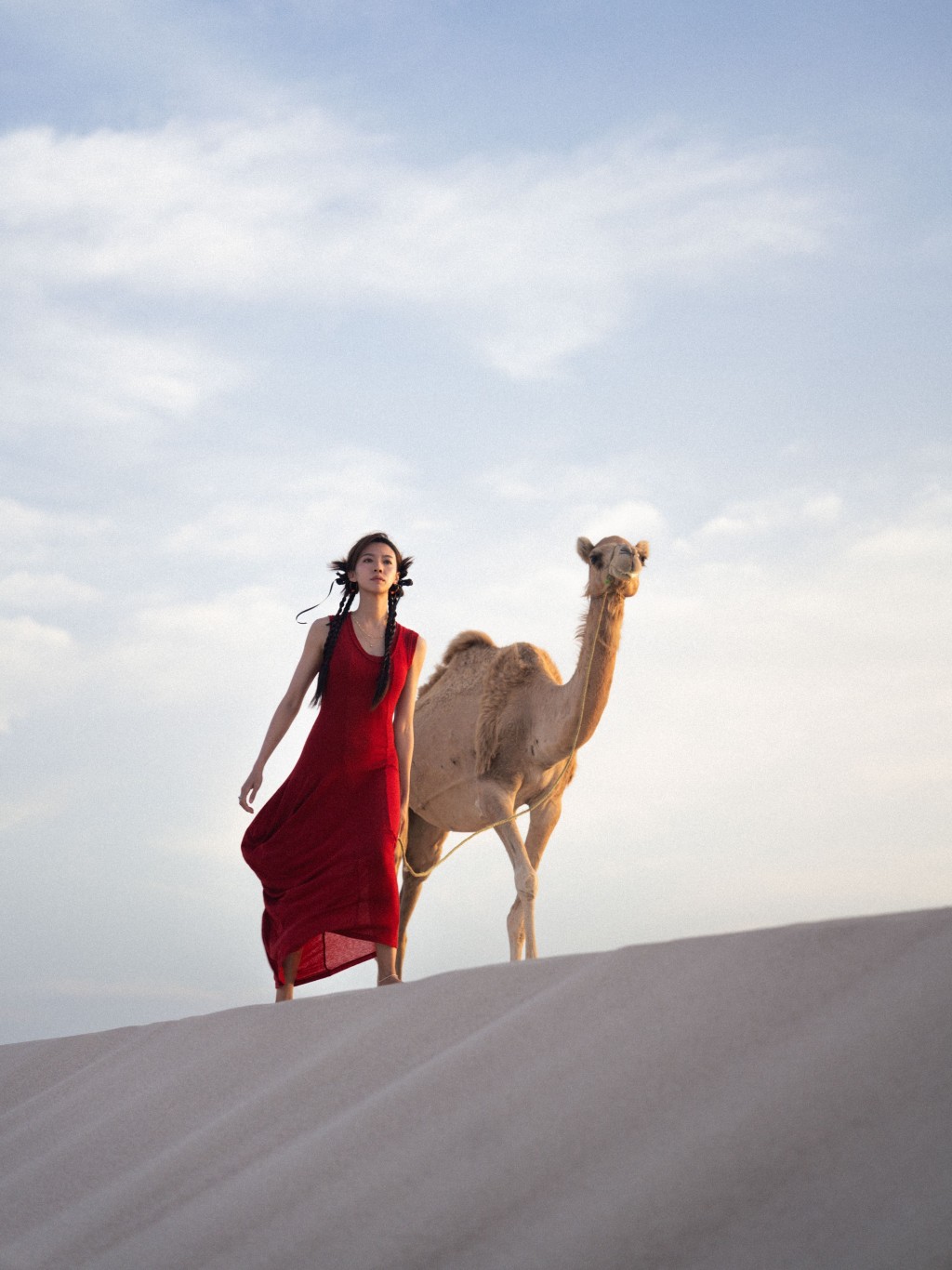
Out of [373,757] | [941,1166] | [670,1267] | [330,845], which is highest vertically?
[373,757]

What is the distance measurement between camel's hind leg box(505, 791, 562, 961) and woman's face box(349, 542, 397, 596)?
105 inches

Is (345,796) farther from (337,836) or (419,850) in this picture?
(419,850)

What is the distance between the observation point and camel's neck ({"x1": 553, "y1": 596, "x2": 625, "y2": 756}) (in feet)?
26.8

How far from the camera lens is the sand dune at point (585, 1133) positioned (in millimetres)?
1946

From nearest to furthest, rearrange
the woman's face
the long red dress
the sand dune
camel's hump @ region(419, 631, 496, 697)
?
1. the sand dune
2. the long red dress
3. the woman's face
4. camel's hump @ region(419, 631, 496, 697)

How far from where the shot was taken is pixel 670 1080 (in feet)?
7.59

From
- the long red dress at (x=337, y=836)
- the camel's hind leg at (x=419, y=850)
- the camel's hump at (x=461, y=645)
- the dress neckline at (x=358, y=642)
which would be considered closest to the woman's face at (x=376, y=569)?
the dress neckline at (x=358, y=642)

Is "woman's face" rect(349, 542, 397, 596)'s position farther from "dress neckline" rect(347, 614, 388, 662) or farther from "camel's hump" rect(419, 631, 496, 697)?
"camel's hump" rect(419, 631, 496, 697)

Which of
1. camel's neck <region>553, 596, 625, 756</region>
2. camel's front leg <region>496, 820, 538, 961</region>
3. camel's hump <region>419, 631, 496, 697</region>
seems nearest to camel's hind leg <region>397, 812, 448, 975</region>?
camel's hump <region>419, 631, 496, 697</region>

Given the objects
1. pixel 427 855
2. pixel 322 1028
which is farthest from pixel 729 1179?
pixel 427 855

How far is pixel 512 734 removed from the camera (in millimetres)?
9008

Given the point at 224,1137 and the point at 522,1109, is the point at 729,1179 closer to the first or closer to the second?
the point at 522,1109

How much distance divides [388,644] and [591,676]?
2594 mm

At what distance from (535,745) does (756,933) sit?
620 centimetres
